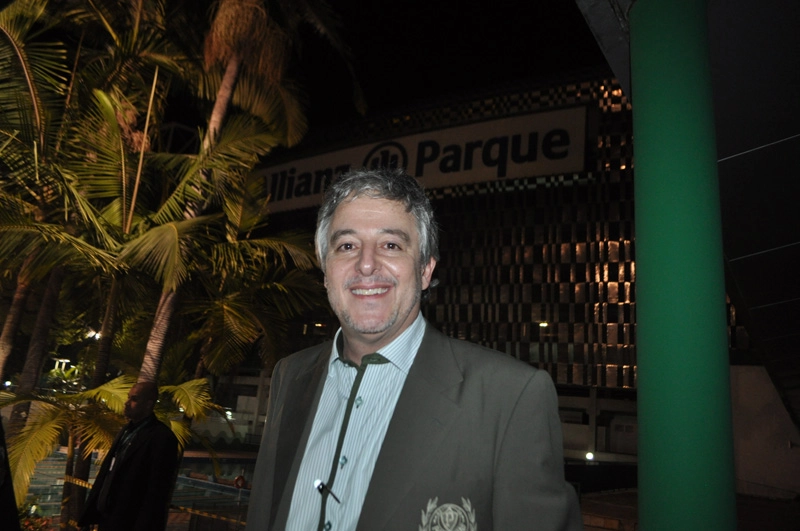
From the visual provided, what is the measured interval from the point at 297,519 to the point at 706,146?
2240 millimetres

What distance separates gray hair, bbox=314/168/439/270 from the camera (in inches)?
80.2

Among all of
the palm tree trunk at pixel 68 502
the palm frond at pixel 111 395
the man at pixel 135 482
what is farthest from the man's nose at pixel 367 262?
the palm tree trunk at pixel 68 502

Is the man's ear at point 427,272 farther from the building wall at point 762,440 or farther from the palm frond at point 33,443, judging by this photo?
the building wall at point 762,440

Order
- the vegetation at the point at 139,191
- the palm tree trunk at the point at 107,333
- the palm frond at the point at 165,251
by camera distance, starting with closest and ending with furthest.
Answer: the vegetation at the point at 139,191 → the palm frond at the point at 165,251 → the palm tree trunk at the point at 107,333

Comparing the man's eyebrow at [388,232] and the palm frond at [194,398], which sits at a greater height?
the man's eyebrow at [388,232]

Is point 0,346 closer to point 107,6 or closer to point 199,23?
point 107,6

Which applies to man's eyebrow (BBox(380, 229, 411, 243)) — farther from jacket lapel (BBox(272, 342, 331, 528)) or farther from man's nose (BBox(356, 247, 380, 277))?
jacket lapel (BBox(272, 342, 331, 528))

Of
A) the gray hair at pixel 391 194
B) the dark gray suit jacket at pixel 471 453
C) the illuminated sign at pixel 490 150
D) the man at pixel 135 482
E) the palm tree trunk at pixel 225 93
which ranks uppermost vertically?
the illuminated sign at pixel 490 150

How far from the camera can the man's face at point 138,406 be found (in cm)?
525

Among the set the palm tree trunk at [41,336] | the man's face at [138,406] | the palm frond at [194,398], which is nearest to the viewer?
the man's face at [138,406]

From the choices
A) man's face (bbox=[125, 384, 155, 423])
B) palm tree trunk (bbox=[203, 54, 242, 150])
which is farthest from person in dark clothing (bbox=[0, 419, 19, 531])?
palm tree trunk (bbox=[203, 54, 242, 150])

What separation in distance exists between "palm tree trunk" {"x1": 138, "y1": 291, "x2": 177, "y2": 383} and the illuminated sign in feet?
50.5

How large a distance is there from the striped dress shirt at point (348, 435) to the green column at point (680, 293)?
1.10m

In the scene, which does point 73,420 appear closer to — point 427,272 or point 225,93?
point 225,93
